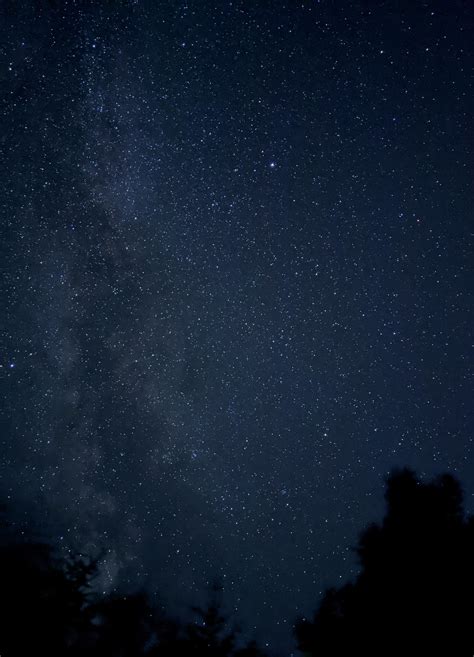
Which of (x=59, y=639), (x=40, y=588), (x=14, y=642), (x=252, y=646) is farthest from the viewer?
(x=252, y=646)

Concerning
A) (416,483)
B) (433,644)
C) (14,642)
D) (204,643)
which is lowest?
(14,642)

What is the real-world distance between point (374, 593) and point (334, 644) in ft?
3.25

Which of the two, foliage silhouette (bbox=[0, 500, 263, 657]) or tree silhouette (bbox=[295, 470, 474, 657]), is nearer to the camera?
tree silhouette (bbox=[295, 470, 474, 657])

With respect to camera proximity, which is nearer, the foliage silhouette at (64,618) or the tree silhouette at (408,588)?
the tree silhouette at (408,588)

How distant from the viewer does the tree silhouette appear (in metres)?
5.53

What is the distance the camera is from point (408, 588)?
19.4ft

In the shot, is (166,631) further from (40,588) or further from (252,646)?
(40,588)

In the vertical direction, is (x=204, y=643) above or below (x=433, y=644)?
below

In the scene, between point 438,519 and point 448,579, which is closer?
point 448,579

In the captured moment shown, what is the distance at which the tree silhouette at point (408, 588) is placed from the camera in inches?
218

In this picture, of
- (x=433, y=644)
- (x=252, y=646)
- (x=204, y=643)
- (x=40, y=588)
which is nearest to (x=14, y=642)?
(x=40, y=588)

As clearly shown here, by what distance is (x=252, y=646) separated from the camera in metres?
12.4

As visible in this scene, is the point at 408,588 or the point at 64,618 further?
the point at 64,618

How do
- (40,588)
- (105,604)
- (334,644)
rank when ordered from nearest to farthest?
1. (334,644)
2. (40,588)
3. (105,604)
